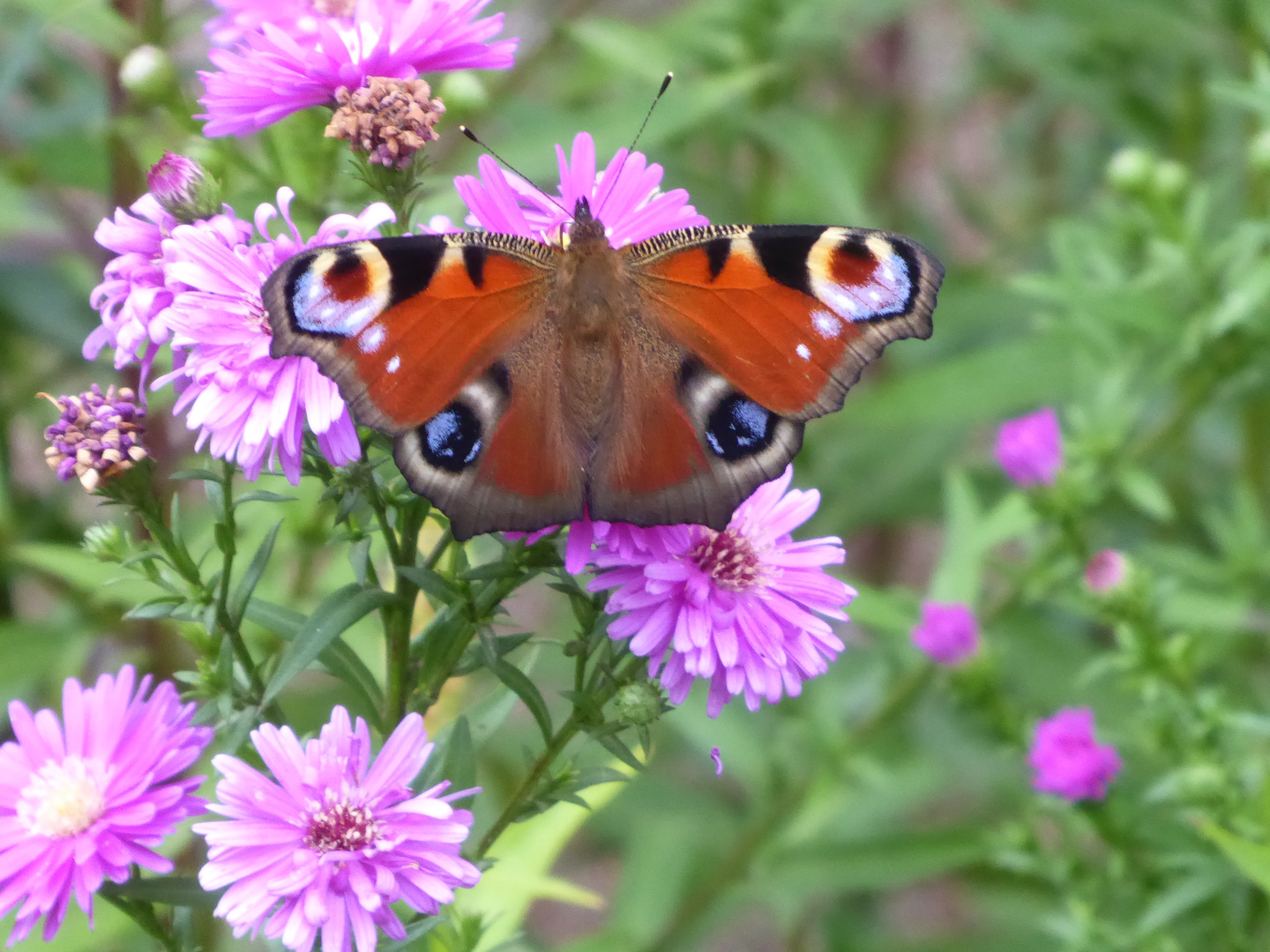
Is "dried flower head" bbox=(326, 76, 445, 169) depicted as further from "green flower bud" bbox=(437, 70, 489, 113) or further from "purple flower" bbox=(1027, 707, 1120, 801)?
"purple flower" bbox=(1027, 707, 1120, 801)

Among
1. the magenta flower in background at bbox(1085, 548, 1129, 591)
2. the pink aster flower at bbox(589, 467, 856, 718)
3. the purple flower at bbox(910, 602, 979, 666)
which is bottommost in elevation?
the purple flower at bbox(910, 602, 979, 666)

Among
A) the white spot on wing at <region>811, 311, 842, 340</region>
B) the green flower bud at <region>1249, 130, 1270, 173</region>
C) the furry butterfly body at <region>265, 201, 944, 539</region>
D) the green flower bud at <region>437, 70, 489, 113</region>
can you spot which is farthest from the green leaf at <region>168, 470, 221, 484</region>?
the green flower bud at <region>1249, 130, 1270, 173</region>

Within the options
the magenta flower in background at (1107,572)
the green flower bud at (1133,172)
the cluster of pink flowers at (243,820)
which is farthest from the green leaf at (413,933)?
the green flower bud at (1133,172)

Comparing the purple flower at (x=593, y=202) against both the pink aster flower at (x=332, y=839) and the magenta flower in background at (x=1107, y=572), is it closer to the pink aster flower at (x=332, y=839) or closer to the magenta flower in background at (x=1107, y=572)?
the pink aster flower at (x=332, y=839)

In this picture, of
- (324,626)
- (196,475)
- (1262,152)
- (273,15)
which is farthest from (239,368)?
(1262,152)

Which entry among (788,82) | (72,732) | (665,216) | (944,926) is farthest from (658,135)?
(944,926)

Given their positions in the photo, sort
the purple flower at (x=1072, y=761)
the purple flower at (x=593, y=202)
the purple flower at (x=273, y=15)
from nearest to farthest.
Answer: the purple flower at (x=593, y=202) < the purple flower at (x=273, y=15) < the purple flower at (x=1072, y=761)

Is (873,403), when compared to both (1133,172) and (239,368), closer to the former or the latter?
(1133,172)
